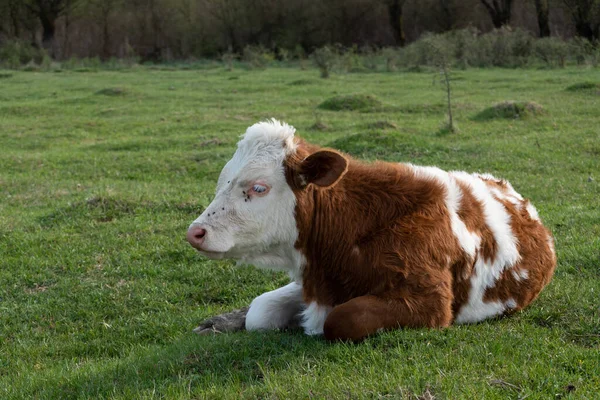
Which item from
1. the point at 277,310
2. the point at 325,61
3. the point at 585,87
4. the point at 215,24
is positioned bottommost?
the point at 277,310

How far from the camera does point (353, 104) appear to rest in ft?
66.9

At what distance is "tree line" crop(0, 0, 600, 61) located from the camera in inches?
2020

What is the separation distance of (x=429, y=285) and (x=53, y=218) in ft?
21.7

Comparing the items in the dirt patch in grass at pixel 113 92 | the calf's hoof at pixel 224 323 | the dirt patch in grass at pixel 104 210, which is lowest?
the calf's hoof at pixel 224 323

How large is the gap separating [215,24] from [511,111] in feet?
133

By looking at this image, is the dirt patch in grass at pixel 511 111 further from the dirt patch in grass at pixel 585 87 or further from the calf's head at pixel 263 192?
the calf's head at pixel 263 192

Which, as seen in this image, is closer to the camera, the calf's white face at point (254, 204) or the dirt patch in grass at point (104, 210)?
the calf's white face at point (254, 204)

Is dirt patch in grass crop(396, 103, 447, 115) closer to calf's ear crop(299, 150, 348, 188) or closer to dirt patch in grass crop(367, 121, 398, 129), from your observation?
dirt patch in grass crop(367, 121, 398, 129)

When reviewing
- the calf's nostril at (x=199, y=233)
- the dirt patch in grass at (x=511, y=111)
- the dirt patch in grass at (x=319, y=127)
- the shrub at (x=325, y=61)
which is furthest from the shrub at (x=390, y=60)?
the calf's nostril at (x=199, y=233)

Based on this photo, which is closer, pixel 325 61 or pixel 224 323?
pixel 224 323

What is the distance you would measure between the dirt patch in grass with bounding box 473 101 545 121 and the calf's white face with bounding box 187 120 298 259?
43.6ft

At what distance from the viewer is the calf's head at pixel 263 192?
4.77 meters

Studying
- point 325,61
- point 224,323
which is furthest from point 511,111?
point 325,61

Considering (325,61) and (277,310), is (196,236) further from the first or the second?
(325,61)
